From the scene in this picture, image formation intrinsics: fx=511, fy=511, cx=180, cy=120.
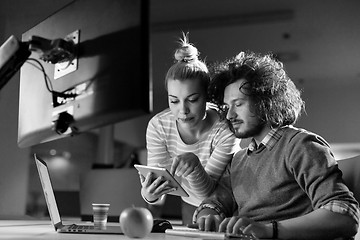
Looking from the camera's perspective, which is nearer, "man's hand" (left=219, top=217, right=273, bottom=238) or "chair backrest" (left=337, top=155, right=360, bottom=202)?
"man's hand" (left=219, top=217, right=273, bottom=238)

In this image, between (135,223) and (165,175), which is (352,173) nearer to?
(165,175)

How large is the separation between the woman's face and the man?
3.9 inches

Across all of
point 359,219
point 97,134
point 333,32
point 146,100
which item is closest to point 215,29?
point 333,32

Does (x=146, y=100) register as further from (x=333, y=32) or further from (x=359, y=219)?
(x=333, y=32)

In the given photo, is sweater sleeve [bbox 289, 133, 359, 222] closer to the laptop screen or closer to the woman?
the woman

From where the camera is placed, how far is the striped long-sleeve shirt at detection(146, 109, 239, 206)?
154cm

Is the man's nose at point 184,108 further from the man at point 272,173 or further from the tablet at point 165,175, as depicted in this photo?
the tablet at point 165,175

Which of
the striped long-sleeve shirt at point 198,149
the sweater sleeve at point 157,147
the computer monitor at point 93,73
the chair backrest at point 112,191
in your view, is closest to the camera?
the computer monitor at point 93,73

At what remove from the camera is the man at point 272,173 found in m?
1.13

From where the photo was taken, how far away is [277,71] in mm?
1492

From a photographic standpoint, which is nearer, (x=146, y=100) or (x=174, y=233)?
(x=146, y=100)

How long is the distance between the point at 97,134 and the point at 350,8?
1.88 meters

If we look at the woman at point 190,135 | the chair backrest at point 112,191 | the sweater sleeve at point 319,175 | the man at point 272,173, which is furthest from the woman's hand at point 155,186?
the chair backrest at point 112,191

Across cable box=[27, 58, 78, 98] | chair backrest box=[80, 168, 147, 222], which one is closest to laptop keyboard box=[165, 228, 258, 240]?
cable box=[27, 58, 78, 98]
